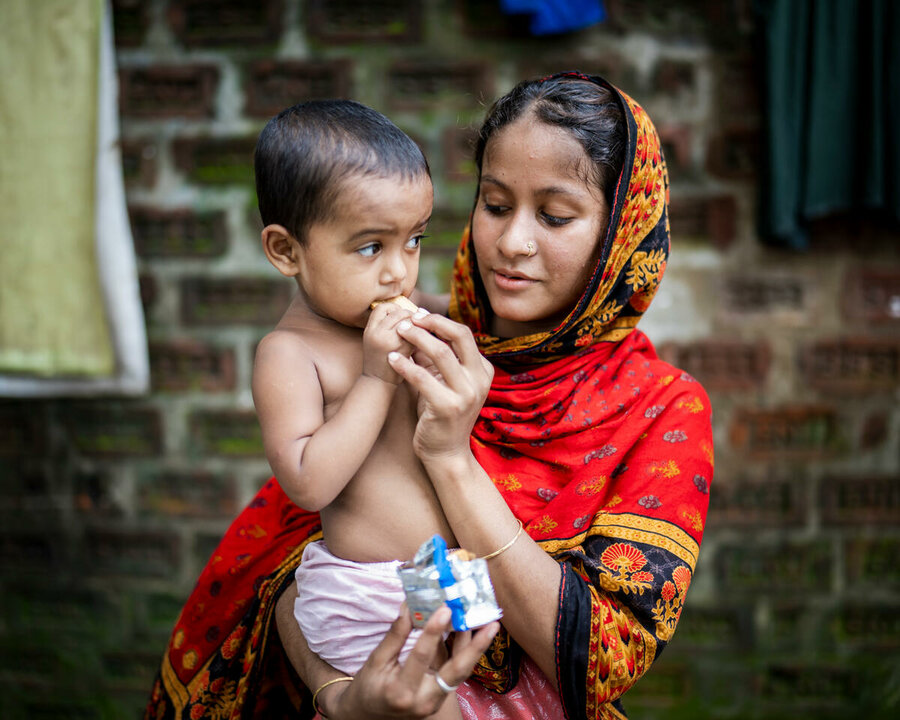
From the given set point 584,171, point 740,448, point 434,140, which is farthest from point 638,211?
point 740,448

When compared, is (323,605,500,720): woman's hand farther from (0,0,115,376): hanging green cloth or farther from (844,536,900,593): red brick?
(844,536,900,593): red brick

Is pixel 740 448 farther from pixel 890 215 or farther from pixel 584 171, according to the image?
pixel 584 171

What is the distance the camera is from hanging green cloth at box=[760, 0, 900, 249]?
2.99 meters

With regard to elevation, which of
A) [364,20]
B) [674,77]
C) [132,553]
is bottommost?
[132,553]

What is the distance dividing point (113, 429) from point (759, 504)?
2.86 metres

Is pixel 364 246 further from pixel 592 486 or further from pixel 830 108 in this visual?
pixel 830 108

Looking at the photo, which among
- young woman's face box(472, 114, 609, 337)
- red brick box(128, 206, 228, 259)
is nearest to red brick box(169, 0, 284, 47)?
red brick box(128, 206, 228, 259)

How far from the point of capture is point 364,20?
10.5ft

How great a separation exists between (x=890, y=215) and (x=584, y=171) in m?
2.08

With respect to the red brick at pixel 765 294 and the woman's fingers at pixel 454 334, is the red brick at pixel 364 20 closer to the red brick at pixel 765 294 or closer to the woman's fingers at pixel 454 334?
the red brick at pixel 765 294

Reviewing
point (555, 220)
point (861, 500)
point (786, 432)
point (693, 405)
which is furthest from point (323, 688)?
point (861, 500)

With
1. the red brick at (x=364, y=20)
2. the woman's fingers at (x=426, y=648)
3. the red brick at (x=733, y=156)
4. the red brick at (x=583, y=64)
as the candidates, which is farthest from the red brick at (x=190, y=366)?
the woman's fingers at (x=426, y=648)

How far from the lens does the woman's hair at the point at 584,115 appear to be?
66.7 inches

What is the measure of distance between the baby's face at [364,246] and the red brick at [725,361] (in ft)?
6.89
